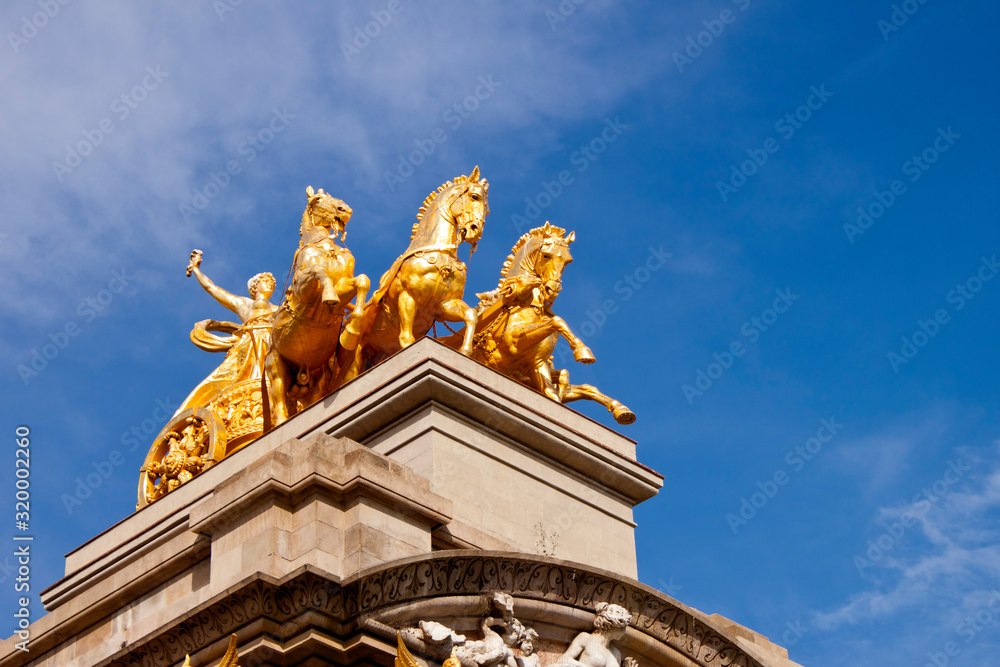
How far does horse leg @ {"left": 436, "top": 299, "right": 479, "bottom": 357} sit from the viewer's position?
24891 mm

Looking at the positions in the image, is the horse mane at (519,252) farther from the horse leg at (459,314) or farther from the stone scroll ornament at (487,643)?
the stone scroll ornament at (487,643)

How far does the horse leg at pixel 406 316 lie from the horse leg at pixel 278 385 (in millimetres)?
1972

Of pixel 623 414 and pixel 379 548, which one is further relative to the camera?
pixel 623 414

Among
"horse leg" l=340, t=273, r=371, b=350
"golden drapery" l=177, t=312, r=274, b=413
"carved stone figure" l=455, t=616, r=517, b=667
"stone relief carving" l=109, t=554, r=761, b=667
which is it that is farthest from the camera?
"golden drapery" l=177, t=312, r=274, b=413

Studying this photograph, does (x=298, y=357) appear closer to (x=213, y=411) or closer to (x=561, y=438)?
(x=213, y=411)

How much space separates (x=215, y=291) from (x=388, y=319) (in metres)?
7.73

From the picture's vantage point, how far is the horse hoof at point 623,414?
26.1 metres

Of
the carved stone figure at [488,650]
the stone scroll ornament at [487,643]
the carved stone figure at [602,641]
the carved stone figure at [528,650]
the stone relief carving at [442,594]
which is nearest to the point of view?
the stone relief carving at [442,594]

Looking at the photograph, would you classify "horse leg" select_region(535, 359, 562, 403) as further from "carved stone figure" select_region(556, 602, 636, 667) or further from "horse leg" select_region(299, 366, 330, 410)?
"carved stone figure" select_region(556, 602, 636, 667)

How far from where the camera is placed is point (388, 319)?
25266 mm

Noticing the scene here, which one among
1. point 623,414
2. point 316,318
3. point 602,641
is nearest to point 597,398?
point 623,414

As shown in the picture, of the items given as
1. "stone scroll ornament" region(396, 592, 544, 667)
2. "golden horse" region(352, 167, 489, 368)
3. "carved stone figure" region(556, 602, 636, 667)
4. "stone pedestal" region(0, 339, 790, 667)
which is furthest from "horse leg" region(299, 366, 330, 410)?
"stone scroll ornament" region(396, 592, 544, 667)

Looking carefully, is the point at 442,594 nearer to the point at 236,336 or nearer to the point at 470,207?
the point at 470,207

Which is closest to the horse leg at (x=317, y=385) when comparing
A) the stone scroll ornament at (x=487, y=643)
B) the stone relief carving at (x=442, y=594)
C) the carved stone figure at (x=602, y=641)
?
the stone relief carving at (x=442, y=594)
